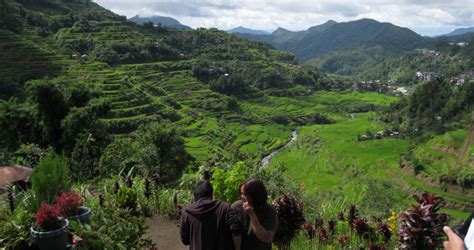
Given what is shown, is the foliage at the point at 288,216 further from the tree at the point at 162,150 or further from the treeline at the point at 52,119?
the treeline at the point at 52,119

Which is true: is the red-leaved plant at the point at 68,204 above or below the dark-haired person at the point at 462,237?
below

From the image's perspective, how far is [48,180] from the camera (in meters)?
4.46

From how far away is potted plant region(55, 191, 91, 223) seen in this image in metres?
4.03

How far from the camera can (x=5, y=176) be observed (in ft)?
22.7

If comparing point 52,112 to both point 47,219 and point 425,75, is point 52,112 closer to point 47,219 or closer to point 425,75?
point 47,219

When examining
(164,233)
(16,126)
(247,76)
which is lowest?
(247,76)

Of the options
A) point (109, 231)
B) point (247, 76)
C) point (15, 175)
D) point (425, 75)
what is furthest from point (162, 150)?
point (425, 75)

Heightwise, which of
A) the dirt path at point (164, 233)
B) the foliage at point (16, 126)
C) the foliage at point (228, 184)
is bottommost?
the foliage at point (16, 126)

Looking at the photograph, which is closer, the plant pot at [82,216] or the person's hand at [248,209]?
the person's hand at [248,209]

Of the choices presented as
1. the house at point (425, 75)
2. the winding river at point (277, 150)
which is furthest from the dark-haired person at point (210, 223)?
the house at point (425, 75)

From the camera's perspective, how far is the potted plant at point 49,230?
143 inches

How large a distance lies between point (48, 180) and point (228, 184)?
8.03 feet

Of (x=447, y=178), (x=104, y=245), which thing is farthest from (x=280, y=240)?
(x=447, y=178)

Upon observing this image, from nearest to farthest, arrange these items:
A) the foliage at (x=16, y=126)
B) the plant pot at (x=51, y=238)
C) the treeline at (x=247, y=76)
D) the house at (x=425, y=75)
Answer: the plant pot at (x=51, y=238) < the foliage at (x=16, y=126) < the treeline at (x=247, y=76) < the house at (x=425, y=75)
